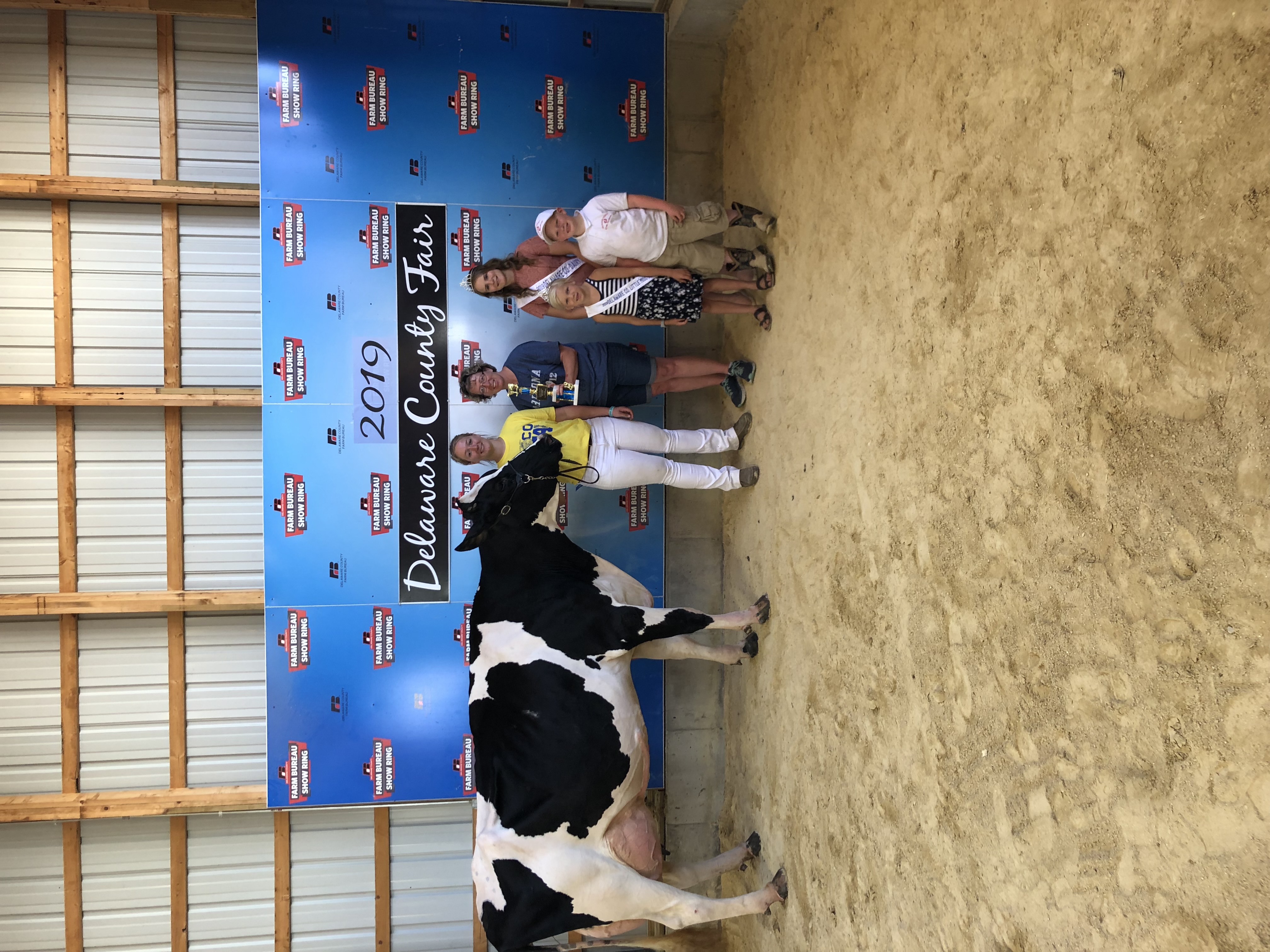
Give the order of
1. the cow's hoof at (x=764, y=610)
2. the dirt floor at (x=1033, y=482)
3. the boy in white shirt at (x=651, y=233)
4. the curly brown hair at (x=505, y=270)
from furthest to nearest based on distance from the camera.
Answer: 1. the cow's hoof at (x=764, y=610)
2. the curly brown hair at (x=505, y=270)
3. the boy in white shirt at (x=651, y=233)
4. the dirt floor at (x=1033, y=482)

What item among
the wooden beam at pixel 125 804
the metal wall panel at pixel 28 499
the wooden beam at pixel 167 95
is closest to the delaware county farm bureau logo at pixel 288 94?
the wooden beam at pixel 167 95

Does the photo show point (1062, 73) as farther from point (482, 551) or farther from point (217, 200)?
point (217, 200)

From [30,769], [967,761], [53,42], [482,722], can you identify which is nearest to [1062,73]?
[967,761]

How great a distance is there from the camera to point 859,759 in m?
2.69

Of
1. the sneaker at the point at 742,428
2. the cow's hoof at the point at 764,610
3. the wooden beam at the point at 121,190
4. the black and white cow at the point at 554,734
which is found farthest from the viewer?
the wooden beam at the point at 121,190

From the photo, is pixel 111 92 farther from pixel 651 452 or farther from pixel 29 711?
pixel 651 452

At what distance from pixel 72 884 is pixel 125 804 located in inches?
23.2

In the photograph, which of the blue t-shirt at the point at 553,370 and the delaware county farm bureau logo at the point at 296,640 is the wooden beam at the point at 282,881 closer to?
the delaware county farm bureau logo at the point at 296,640

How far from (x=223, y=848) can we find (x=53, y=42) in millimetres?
4443

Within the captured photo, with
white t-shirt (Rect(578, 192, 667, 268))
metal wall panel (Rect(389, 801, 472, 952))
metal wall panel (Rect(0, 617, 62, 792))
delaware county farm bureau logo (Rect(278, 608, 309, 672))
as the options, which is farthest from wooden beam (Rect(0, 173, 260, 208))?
metal wall panel (Rect(389, 801, 472, 952))

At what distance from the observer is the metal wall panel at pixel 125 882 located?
4285mm

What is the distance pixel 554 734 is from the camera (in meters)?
3.07

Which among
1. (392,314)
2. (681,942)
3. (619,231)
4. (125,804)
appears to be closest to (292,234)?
(392,314)

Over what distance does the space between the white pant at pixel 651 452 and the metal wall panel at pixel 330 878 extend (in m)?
2.50
